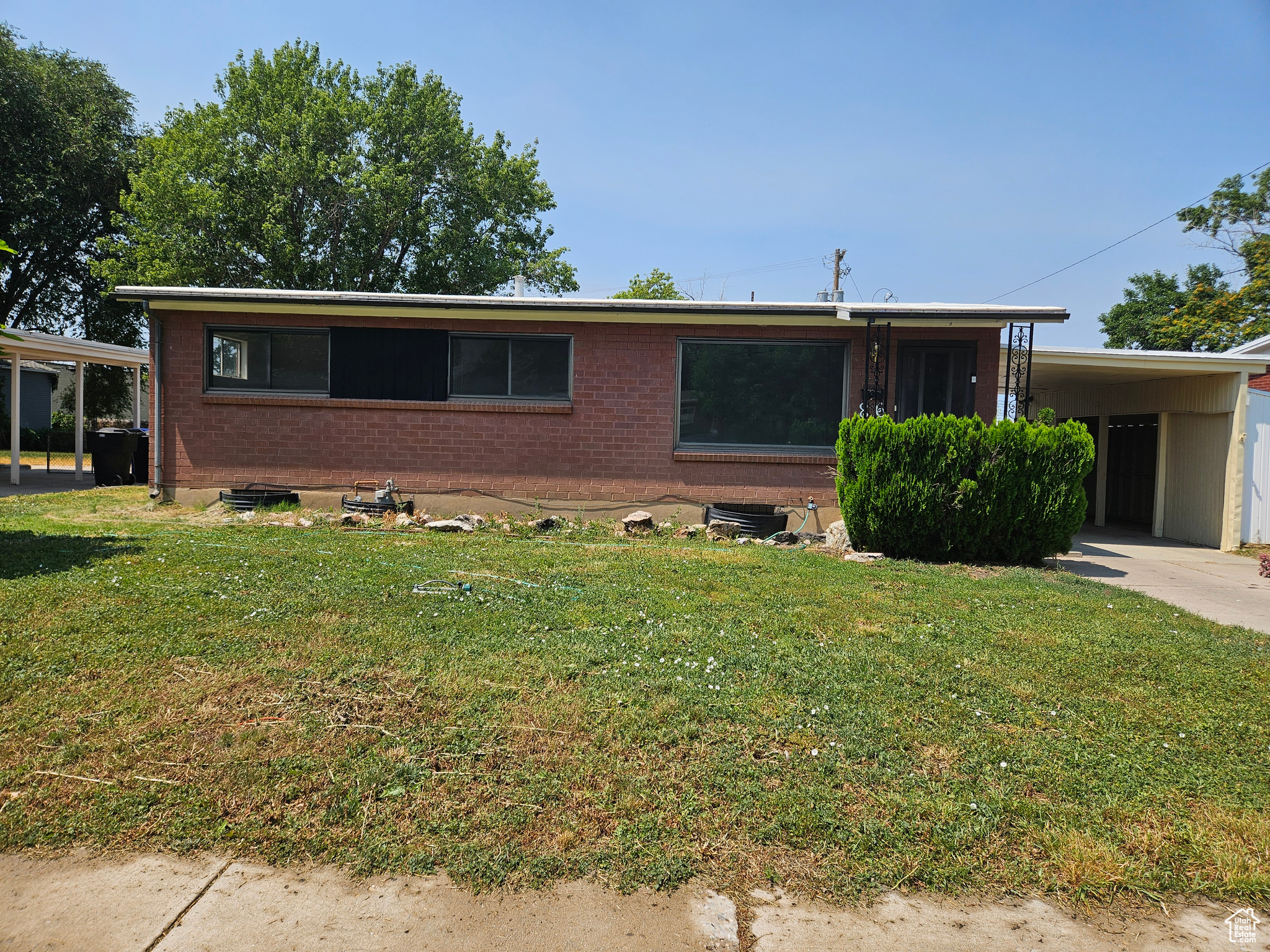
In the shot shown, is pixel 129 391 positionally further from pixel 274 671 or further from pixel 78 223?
pixel 274 671

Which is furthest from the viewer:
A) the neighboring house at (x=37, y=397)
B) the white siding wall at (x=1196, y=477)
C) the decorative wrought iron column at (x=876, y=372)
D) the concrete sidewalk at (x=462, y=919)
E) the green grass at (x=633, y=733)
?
the neighboring house at (x=37, y=397)

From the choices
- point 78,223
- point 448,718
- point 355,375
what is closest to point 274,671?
point 448,718

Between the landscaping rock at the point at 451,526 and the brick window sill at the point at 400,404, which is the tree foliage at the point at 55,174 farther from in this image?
the landscaping rock at the point at 451,526

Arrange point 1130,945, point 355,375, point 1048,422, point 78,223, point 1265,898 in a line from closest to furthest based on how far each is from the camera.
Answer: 1. point 1130,945
2. point 1265,898
3. point 1048,422
4. point 355,375
5. point 78,223

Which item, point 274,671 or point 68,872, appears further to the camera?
point 274,671

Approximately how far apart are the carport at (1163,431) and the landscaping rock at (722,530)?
4494 millimetres

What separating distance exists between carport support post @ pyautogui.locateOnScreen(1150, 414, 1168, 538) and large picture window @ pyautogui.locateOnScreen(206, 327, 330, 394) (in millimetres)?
13033

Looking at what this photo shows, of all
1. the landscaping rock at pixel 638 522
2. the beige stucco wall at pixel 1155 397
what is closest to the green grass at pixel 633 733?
the landscaping rock at pixel 638 522

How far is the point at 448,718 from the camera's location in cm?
365

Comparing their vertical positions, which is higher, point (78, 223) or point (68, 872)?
point (78, 223)

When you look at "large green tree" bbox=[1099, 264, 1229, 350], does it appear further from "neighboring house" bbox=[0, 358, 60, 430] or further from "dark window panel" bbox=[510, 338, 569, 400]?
"neighboring house" bbox=[0, 358, 60, 430]

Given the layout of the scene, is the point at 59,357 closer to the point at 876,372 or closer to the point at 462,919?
the point at 876,372

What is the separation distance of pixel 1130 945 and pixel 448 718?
2.67m

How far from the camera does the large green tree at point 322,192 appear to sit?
2388 cm
